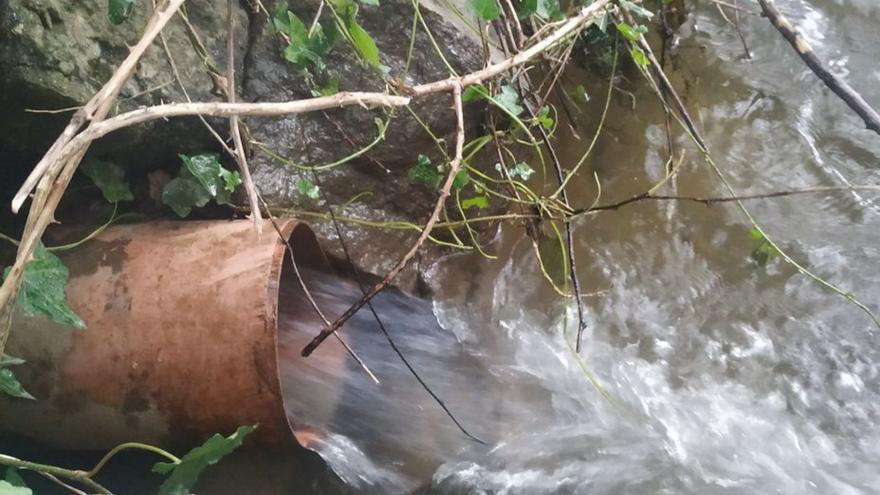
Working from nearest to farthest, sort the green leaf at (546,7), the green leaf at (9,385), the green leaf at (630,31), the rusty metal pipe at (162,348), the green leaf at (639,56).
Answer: the green leaf at (9,385) → the rusty metal pipe at (162,348) → the green leaf at (546,7) → the green leaf at (630,31) → the green leaf at (639,56)

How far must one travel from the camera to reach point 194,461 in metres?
1.42

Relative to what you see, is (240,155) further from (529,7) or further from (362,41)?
(529,7)

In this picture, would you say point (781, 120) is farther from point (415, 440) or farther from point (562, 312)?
point (415, 440)

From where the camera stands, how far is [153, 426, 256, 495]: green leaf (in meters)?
1.38

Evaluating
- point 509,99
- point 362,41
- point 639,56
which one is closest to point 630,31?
point 639,56

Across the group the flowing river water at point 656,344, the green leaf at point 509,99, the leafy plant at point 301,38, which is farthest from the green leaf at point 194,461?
the green leaf at point 509,99

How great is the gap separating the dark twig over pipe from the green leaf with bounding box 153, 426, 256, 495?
1614 millimetres

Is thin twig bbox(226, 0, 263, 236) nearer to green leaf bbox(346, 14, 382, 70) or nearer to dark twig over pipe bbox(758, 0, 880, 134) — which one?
green leaf bbox(346, 14, 382, 70)

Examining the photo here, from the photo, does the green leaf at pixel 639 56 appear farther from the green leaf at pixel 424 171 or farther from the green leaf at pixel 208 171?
the green leaf at pixel 208 171

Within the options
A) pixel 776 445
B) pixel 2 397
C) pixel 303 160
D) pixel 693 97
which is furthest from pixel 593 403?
pixel 2 397

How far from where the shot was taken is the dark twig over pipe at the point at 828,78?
1.93m

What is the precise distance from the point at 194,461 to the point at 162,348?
402 mm

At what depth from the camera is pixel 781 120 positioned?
2840mm

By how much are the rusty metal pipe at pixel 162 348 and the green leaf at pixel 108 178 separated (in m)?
0.17
